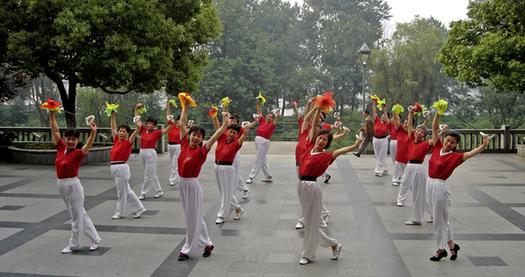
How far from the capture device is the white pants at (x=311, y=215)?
688 cm

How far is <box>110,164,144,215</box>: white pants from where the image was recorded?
9594mm

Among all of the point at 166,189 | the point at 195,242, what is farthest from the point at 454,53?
the point at 195,242

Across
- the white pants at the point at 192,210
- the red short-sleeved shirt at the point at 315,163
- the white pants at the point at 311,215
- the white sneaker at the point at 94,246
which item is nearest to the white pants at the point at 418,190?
the white pants at the point at 311,215

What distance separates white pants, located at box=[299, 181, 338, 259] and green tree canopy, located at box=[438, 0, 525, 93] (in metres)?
10.6

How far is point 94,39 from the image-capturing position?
50.8ft

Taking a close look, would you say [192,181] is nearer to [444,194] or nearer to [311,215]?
[311,215]

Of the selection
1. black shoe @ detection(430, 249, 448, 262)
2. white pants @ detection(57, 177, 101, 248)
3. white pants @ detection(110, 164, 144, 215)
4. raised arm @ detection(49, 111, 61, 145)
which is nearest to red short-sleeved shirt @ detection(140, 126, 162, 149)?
white pants @ detection(110, 164, 144, 215)

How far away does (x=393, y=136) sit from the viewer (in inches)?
574

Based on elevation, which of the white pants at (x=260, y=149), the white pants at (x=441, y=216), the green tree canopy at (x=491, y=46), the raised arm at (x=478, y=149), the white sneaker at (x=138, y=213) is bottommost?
the white sneaker at (x=138, y=213)

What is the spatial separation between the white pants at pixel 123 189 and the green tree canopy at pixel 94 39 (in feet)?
20.6

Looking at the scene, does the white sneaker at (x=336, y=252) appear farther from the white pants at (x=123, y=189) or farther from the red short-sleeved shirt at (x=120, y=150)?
the red short-sleeved shirt at (x=120, y=150)

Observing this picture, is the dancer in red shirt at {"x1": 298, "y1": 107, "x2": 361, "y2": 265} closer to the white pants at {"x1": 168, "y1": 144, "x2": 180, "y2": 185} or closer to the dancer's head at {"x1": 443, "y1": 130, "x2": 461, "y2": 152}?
the dancer's head at {"x1": 443, "y1": 130, "x2": 461, "y2": 152}

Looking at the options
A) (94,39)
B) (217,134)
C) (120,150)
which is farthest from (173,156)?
(217,134)

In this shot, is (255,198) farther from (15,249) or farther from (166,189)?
(15,249)
